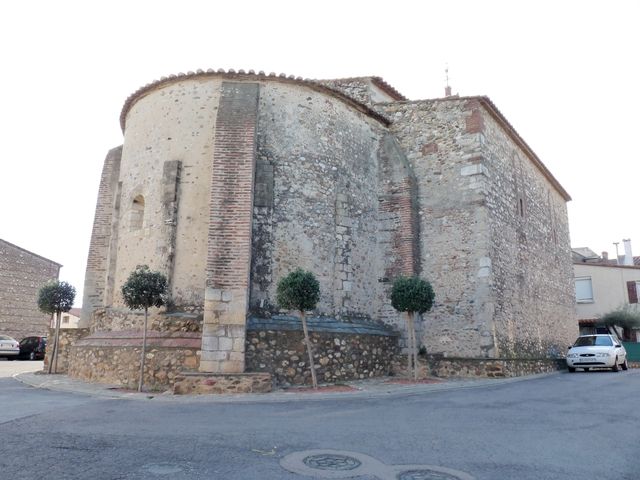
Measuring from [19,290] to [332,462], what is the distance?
30151mm

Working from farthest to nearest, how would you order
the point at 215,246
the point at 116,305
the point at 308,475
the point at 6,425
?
the point at 116,305 < the point at 215,246 < the point at 6,425 < the point at 308,475

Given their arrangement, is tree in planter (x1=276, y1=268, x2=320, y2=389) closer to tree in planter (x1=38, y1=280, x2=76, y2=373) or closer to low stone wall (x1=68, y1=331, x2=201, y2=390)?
low stone wall (x1=68, y1=331, x2=201, y2=390)

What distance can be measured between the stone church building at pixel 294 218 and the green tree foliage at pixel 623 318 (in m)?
13.3

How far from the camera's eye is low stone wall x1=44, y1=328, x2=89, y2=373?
14.2 m

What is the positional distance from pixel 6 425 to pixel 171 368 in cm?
440

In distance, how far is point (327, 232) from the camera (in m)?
12.7

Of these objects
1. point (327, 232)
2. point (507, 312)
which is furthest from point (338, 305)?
point (507, 312)

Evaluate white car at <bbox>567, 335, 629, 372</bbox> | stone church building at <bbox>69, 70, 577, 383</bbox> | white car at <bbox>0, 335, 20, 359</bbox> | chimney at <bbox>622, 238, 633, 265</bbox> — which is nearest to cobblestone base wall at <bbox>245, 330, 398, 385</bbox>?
stone church building at <bbox>69, 70, 577, 383</bbox>

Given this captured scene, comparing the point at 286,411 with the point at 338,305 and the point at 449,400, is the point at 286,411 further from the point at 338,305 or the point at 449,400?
the point at 338,305

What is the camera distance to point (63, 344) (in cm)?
1470

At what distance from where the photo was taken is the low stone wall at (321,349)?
1030cm

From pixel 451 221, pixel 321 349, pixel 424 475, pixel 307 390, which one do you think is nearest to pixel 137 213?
pixel 321 349

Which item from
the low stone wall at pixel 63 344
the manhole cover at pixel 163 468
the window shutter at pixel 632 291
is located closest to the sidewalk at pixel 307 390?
the low stone wall at pixel 63 344

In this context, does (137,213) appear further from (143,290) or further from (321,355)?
(321,355)
